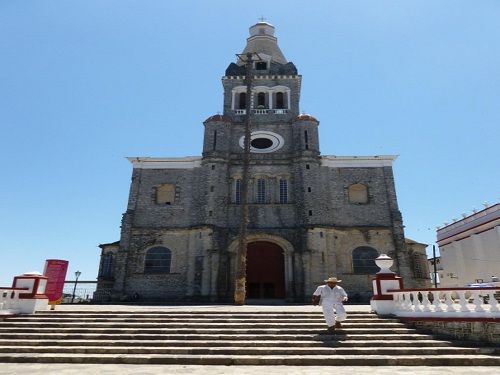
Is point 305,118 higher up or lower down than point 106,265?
higher up

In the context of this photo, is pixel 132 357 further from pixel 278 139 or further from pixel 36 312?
pixel 278 139

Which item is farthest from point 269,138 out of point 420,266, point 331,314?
point 331,314

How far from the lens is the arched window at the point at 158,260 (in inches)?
942

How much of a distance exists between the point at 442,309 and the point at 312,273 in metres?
12.7

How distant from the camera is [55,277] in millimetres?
15031

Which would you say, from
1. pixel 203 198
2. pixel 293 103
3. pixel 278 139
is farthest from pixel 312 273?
pixel 293 103

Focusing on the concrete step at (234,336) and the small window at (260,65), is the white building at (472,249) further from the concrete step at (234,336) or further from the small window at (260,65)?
the concrete step at (234,336)

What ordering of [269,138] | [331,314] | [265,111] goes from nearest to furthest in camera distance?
[331,314], [269,138], [265,111]

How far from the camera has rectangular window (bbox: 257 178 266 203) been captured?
25572mm

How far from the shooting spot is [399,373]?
22.9 feet

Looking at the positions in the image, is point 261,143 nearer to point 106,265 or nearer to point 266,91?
point 266,91

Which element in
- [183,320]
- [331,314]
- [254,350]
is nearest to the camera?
[254,350]

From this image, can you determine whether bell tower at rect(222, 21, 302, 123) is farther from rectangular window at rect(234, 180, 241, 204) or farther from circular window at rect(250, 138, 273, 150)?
rectangular window at rect(234, 180, 241, 204)

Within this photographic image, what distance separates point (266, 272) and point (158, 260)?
7.53 meters
